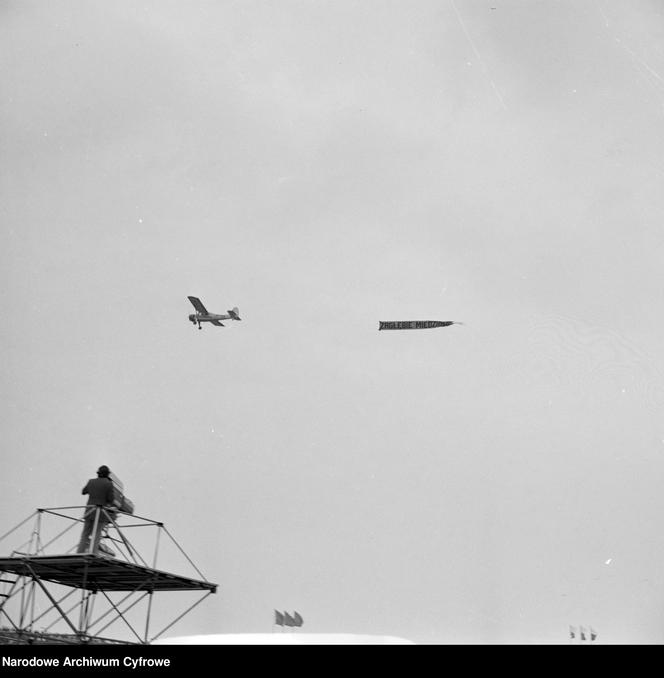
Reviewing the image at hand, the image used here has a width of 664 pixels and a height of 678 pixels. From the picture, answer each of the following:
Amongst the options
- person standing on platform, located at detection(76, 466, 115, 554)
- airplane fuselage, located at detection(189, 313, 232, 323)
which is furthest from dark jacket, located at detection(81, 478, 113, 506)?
airplane fuselage, located at detection(189, 313, 232, 323)

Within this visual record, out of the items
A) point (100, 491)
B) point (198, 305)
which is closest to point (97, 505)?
point (100, 491)

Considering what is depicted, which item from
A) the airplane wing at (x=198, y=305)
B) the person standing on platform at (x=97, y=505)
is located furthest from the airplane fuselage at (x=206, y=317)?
the person standing on platform at (x=97, y=505)

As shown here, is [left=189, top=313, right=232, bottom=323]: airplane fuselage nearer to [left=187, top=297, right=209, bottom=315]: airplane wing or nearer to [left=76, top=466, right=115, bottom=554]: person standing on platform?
[left=187, top=297, right=209, bottom=315]: airplane wing

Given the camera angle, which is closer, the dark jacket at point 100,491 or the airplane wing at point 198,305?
the dark jacket at point 100,491

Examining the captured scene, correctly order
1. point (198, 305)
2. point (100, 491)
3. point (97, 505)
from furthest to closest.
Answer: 1. point (198, 305)
2. point (100, 491)
3. point (97, 505)

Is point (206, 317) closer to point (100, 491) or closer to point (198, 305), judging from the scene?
point (198, 305)

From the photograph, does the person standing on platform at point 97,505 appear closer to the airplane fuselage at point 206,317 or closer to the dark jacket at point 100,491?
the dark jacket at point 100,491
